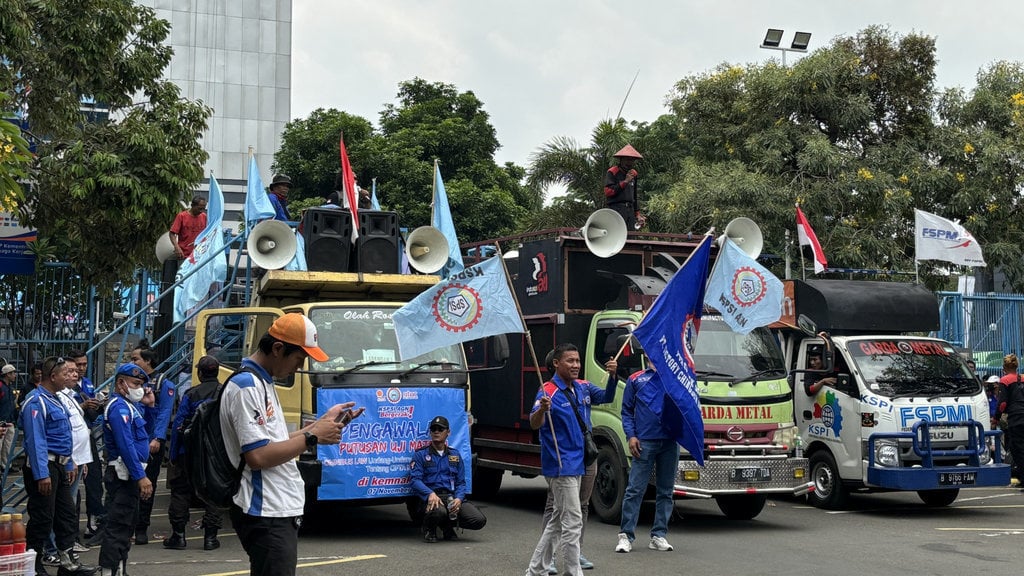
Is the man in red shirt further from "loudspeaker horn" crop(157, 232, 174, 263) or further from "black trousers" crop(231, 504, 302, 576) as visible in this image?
"black trousers" crop(231, 504, 302, 576)

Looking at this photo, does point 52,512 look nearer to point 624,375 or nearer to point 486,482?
point 624,375

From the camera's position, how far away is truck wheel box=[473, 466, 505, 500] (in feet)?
48.3

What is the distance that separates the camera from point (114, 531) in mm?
8523

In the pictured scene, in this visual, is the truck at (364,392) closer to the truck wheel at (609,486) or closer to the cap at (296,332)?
the truck wheel at (609,486)

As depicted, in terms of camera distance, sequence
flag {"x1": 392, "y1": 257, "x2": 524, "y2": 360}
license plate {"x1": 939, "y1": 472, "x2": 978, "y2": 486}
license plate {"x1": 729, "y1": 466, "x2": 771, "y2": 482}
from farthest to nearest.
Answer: license plate {"x1": 939, "y1": 472, "x2": 978, "y2": 486} → license plate {"x1": 729, "y1": 466, "x2": 771, "y2": 482} → flag {"x1": 392, "y1": 257, "x2": 524, "y2": 360}

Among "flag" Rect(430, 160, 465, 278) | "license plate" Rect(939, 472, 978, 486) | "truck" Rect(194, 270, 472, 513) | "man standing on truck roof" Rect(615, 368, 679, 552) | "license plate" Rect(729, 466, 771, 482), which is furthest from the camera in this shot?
"flag" Rect(430, 160, 465, 278)

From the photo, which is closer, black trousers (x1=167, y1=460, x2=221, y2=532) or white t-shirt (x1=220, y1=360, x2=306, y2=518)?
white t-shirt (x1=220, y1=360, x2=306, y2=518)

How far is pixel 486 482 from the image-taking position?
14875 millimetres

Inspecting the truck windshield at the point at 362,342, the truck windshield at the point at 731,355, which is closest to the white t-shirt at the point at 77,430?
the truck windshield at the point at 362,342

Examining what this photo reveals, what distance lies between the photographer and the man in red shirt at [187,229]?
49.1 feet

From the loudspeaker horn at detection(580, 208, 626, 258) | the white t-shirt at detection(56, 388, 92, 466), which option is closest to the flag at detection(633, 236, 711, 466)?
the loudspeaker horn at detection(580, 208, 626, 258)

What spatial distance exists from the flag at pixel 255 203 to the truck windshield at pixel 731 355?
548 centimetres

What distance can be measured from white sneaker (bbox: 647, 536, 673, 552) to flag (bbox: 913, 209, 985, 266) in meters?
10.3

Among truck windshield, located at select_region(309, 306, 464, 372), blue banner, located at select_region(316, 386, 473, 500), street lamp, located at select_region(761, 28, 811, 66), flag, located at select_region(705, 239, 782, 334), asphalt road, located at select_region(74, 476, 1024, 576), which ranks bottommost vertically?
asphalt road, located at select_region(74, 476, 1024, 576)
